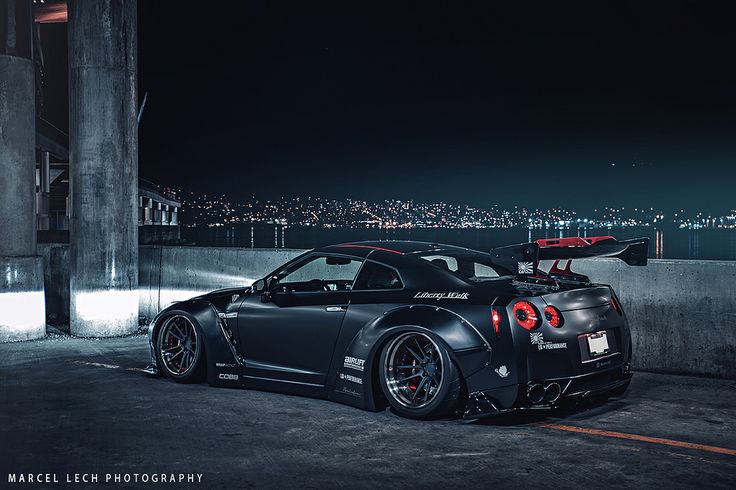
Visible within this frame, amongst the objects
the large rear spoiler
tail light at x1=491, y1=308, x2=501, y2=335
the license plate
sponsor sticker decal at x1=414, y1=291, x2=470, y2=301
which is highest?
the large rear spoiler

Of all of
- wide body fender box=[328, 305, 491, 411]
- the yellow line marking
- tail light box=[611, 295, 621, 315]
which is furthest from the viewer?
tail light box=[611, 295, 621, 315]

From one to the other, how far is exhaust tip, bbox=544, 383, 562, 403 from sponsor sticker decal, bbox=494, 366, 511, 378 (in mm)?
313

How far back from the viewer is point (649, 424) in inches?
245

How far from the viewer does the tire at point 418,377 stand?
6.07m

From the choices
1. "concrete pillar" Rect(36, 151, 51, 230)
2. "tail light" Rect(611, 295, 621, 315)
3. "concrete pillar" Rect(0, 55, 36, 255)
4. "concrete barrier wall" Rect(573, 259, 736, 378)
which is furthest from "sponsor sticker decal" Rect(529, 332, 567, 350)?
"concrete pillar" Rect(36, 151, 51, 230)

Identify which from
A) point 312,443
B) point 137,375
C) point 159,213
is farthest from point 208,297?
point 159,213

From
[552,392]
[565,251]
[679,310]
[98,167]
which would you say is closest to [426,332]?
[552,392]

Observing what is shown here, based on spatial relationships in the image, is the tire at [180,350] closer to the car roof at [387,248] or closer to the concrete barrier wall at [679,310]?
the car roof at [387,248]

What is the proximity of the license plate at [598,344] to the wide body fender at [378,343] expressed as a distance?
2.83ft

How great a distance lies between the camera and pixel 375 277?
22.4 feet

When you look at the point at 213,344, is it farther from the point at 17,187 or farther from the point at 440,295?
the point at 17,187

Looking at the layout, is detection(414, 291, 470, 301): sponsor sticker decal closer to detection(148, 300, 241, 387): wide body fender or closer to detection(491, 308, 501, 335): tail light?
detection(491, 308, 501, 335): tail light

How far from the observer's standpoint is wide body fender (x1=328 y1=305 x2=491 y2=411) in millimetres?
5992

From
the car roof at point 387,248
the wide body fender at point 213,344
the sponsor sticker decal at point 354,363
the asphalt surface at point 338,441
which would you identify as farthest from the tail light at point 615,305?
the wide body fender at point 213,344
